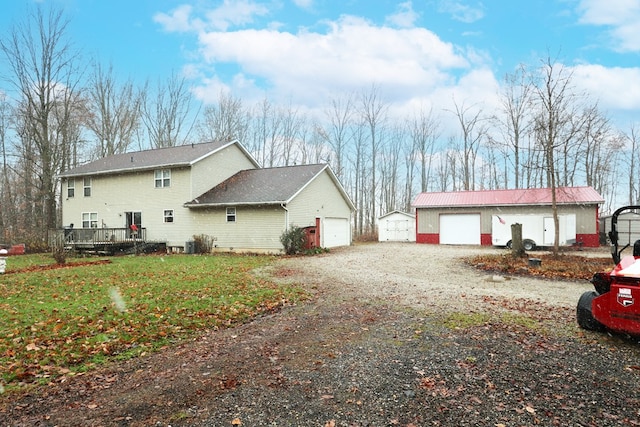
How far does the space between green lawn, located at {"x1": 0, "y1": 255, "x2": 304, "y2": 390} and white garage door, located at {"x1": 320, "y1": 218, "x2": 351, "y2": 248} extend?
11542 mm

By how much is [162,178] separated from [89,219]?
705 centimetres

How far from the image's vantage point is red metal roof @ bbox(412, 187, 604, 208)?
22641 mm

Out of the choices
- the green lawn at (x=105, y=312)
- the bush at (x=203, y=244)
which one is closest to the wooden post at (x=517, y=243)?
the green lawn at (x=105, y=312)

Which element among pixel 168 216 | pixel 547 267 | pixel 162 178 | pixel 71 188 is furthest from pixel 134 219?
pixel 547 267

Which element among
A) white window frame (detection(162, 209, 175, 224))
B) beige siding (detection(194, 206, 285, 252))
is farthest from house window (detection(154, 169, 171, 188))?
beige siding (detection(194, 206, 285, 252))

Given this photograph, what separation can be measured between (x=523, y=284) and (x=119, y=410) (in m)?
10.5

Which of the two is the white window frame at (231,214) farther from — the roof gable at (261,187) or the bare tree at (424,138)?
the bare tree at (424,138)

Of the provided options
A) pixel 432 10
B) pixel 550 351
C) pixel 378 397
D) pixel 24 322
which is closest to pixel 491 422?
pixel 378 397

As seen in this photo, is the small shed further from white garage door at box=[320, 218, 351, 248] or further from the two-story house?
the two-story house

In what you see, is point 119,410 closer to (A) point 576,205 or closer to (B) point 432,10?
(B) point 432,10

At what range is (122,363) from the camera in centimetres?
491

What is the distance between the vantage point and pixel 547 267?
42.4 ft

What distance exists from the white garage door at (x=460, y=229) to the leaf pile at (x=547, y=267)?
9.94 meters

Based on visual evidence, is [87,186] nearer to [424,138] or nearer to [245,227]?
[245,227]
